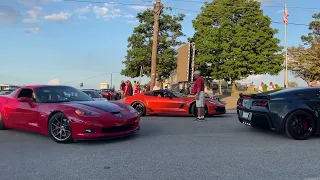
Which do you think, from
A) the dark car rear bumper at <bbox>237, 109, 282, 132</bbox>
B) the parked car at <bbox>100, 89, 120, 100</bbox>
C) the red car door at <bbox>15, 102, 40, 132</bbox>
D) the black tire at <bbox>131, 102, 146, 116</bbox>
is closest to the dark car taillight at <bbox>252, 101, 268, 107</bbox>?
the dark car rear bumper at <bbox>237, 109, 282, 132</bbox>

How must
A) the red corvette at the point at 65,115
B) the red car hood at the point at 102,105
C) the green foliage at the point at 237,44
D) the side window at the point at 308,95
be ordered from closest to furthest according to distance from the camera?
the red corvette at the point at 65,115 → the red car hood at the point at 102,105 → the side window at the point at 308,95 → the green foliage at the point at 237,44

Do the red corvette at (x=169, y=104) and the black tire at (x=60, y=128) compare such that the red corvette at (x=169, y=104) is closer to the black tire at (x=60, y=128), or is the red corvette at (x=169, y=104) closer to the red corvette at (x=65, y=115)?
the red corvette at (x=65, y=115)

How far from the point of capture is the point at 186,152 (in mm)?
5902

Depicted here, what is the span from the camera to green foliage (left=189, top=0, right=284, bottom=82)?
36438 mm

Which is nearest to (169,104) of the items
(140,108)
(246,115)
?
(140,108)

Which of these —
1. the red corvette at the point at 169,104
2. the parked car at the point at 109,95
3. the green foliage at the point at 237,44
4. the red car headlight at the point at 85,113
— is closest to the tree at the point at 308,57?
the green foliage at the point at 237,44

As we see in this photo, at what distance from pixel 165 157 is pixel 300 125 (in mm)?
3441

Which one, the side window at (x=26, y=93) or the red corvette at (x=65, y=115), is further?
the side window at (x=26, y=93)

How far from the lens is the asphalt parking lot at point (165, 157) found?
458 cm

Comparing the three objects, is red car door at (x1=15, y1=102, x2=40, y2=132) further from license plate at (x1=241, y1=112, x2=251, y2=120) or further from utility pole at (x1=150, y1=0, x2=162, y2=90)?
utility pole at (x1=150, y1=0, x2=162, y2=90)

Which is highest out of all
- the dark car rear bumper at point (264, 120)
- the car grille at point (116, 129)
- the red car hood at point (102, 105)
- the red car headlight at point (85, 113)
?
the red car hood at point (102, 105)

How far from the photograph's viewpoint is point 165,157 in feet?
18.2

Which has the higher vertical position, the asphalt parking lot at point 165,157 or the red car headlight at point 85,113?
the red car headlight at point 85,113

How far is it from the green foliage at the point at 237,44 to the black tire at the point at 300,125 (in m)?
29.2
